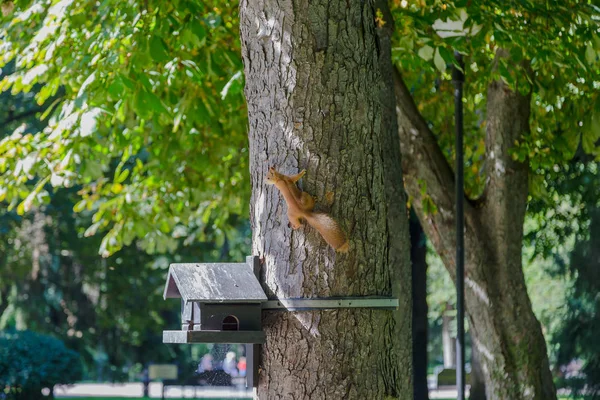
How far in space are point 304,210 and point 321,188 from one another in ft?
0.42

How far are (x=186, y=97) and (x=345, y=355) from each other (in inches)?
211

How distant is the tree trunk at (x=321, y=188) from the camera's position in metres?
3.74

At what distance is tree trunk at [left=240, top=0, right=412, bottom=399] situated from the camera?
3.74 m

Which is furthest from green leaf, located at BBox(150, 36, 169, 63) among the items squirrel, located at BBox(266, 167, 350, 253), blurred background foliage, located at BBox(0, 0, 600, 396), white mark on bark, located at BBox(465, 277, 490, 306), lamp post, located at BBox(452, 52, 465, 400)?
white mark on bark, located at BBox(465, 277, 490, 306)

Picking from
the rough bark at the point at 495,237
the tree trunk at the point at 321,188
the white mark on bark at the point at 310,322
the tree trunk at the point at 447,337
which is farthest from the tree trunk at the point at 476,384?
the tree trunk at the point at 447,337

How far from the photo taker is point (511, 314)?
329 inches

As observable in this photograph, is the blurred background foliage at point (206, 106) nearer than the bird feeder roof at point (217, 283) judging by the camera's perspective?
No

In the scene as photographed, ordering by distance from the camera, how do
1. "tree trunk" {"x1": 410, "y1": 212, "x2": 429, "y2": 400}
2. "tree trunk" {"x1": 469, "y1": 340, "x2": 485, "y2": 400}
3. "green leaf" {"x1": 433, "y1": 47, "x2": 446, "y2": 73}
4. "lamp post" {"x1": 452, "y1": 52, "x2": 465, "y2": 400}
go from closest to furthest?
"green leaf" {"x1": 433, "y1": 47, "x2": 446, "y2": 73} → "lamp post" {"x1": 452, "y1": 52, "x2": 465, "y2": 400} → "tree trunk" {"x1": 469, "y1": 340, "x2": 485, "y2": 400} → "tree trunk" {"x1": 410, "y1": 212, "x2": 429, "y2": 400}

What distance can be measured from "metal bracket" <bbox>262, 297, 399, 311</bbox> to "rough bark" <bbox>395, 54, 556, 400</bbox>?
188 inches

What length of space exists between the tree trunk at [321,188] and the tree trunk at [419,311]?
30.4 ft

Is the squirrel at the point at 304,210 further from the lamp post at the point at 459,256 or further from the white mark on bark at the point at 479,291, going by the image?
the white mark on bark at the point at 479,291

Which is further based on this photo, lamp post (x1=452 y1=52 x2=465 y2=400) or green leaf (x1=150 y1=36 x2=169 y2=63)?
lamp post (x1=452 y1=52 x2=465 y2=400)

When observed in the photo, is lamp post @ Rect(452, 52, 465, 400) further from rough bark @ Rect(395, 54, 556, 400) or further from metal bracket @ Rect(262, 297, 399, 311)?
metal bracket @ Rect(262, 297, 399, 311)

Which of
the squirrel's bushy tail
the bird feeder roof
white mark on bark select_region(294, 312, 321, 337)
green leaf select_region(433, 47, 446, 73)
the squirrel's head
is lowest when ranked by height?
white mark on bark select_region(294, 312, 321, 337)
